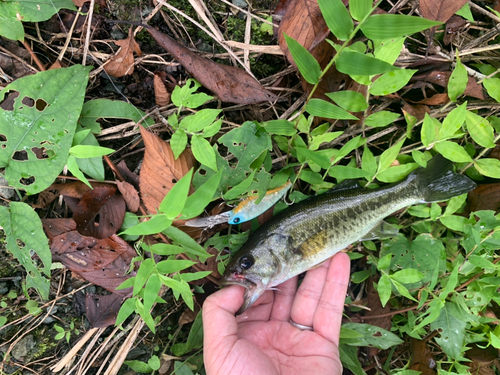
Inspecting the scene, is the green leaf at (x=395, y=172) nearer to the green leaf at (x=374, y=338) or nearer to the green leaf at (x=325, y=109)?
the green leaf at (x=325, y=109)

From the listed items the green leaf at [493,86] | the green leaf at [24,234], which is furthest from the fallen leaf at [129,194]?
the green leaf at [493,86]

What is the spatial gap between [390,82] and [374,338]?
2792 mm

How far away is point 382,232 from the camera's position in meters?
3.22

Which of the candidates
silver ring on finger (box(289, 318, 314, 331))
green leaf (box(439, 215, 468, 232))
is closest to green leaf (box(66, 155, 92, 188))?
silver ring on finger (box(289, 318, 314, 331))

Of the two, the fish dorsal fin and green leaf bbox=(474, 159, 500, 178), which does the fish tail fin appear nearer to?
green leaf bbox=(474, 159, 500, 178)

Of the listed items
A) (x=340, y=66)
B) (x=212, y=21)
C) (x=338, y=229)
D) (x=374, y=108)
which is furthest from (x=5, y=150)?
(x=374, y=108)

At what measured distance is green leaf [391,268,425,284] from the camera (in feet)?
8.89

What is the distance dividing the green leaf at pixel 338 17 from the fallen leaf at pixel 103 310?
3204 mm

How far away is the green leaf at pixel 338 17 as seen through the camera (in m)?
1.84

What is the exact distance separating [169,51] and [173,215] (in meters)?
1.86

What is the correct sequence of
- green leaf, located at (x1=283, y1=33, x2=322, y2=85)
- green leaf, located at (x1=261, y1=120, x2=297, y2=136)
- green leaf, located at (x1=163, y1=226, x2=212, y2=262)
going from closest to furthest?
green leaf, located at (x1=283, y1=33, x2=322, y2=85) < green leaf, located at (x1=163, y1=226, x2=212, y2=262) < green leaf, located at (x1=261, y1=120, x2=297, y2=136)

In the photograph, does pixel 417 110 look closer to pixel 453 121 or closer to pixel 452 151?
pixel 453 121

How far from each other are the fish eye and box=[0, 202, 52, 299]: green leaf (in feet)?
5.47

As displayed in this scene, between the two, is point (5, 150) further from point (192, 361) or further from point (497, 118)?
point (497, 118)
